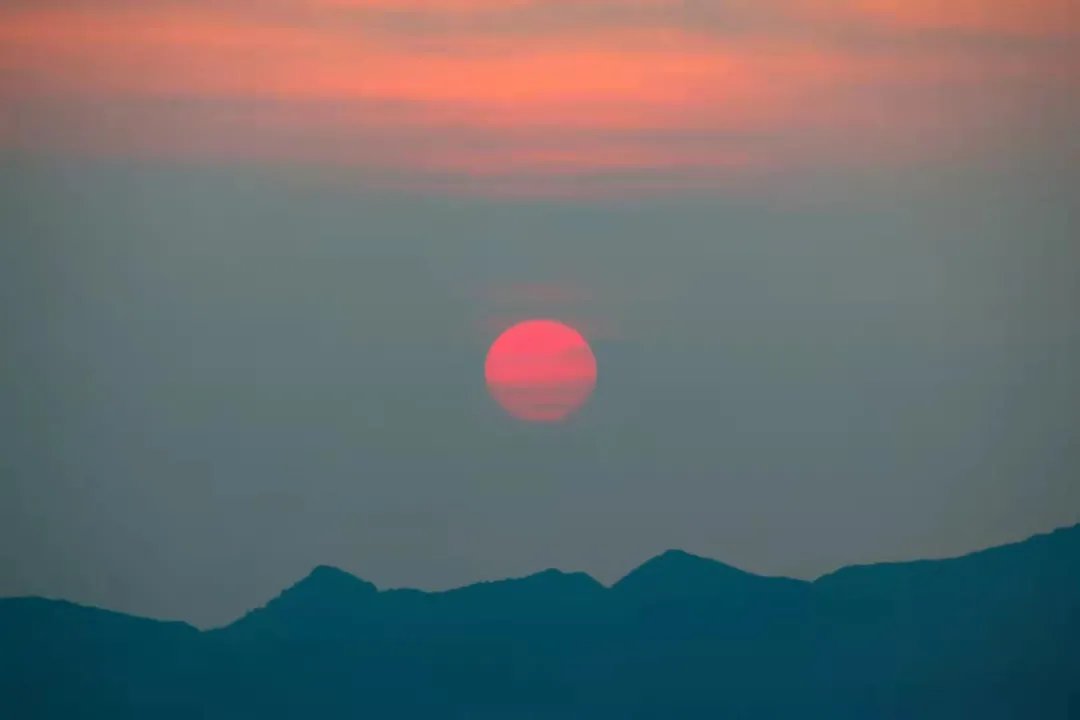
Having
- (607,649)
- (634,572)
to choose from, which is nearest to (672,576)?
(634,572)

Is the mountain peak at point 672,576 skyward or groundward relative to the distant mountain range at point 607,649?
skyward

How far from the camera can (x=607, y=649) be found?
4.46 m

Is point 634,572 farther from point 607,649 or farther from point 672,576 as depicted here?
point 607,649

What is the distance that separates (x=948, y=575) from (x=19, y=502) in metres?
3.20

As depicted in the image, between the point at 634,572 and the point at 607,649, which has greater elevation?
the point at 634,572

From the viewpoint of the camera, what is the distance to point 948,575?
14.8ft

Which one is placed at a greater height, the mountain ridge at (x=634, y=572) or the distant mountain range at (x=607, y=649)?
the mountain ridge at (x=634, y=572)

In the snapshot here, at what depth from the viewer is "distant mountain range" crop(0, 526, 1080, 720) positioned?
4.38m

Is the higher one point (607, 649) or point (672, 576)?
point (672, 576)

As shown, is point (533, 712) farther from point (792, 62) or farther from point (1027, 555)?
point (792, 62)

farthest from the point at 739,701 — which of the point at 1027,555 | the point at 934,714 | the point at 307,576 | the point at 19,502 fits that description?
the point at 19,502

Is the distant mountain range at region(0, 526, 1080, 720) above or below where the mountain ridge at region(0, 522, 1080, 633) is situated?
below

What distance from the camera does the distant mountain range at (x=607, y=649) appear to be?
14.4 ft

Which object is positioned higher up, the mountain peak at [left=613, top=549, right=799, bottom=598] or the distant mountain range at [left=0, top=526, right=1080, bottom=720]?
the mountain peak at [left=613, top=549, right=799, bottom=598]
